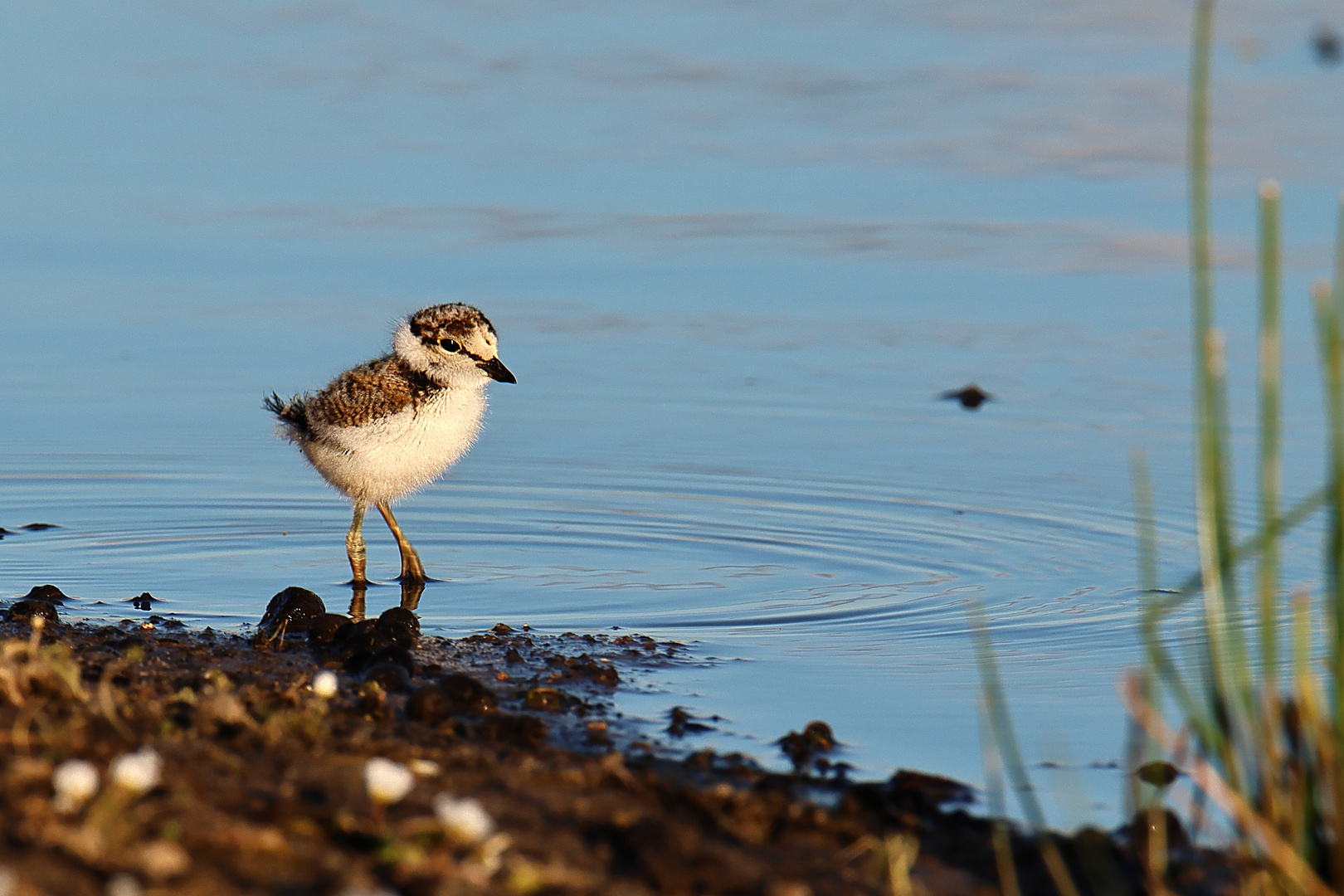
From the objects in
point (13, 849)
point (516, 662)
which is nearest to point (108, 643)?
point (516, 662)

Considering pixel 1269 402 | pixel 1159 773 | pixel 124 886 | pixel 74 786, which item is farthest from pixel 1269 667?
pixel 74 786

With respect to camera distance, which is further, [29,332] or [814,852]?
[29,332]

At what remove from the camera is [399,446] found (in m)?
8.22

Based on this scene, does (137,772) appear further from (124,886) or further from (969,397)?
(969,397)

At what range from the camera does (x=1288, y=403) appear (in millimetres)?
10578

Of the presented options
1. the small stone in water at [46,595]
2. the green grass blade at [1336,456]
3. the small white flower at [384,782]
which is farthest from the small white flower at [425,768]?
the small stone in water at [46,595]

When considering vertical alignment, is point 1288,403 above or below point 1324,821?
above

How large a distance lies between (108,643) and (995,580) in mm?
3985

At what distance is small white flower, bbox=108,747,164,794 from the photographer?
3.80 m

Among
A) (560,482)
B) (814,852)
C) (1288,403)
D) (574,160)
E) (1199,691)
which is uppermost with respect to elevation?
(574,160)

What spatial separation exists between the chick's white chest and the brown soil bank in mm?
1976

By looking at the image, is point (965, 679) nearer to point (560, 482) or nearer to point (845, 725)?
point (845, 725)

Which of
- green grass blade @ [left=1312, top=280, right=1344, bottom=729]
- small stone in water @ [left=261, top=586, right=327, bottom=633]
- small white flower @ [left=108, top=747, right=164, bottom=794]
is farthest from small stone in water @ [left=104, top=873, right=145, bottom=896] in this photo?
small stone in water @ [left=261, top=586, right=327, bottom=633]

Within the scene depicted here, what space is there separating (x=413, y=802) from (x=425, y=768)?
376 mm
